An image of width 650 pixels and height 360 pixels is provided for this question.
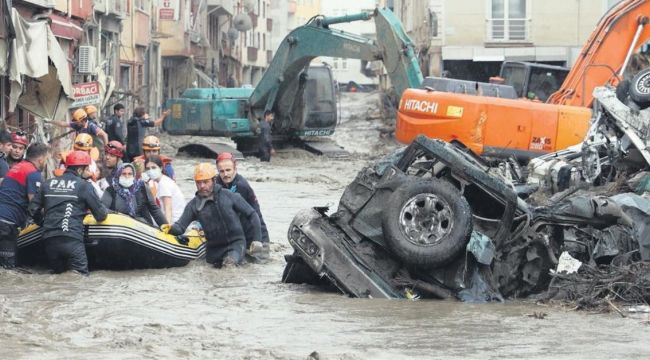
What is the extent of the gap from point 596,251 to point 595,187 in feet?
13.3

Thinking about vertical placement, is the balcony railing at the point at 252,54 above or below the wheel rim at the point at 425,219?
above

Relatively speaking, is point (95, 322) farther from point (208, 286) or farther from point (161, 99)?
point (161, 99)

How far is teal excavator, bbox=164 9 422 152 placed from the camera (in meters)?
30.6

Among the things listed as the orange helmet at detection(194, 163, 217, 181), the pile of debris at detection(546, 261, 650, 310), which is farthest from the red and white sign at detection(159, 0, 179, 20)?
the pile of debris at detection(546, 261, 650, 310)

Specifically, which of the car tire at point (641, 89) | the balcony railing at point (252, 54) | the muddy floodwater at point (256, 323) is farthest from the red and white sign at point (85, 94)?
the balcony railing at point (252, 54)

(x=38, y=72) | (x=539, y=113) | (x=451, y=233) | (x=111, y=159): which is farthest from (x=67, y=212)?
(x=539, y=113)

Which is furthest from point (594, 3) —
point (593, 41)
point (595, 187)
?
point (595, 187)

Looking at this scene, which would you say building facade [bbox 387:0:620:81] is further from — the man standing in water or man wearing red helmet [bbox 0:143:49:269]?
man wearing red helmet [bbox 0:143:49:269]

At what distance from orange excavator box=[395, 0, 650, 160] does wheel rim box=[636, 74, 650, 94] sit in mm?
7684

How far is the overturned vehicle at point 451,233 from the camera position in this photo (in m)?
11.8

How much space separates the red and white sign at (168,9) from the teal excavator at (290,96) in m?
14.4

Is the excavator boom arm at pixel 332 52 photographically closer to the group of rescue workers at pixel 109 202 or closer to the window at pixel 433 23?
the group of rescue workers at pixel 109 202

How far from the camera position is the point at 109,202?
14.4 m

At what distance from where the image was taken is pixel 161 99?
50.7m
